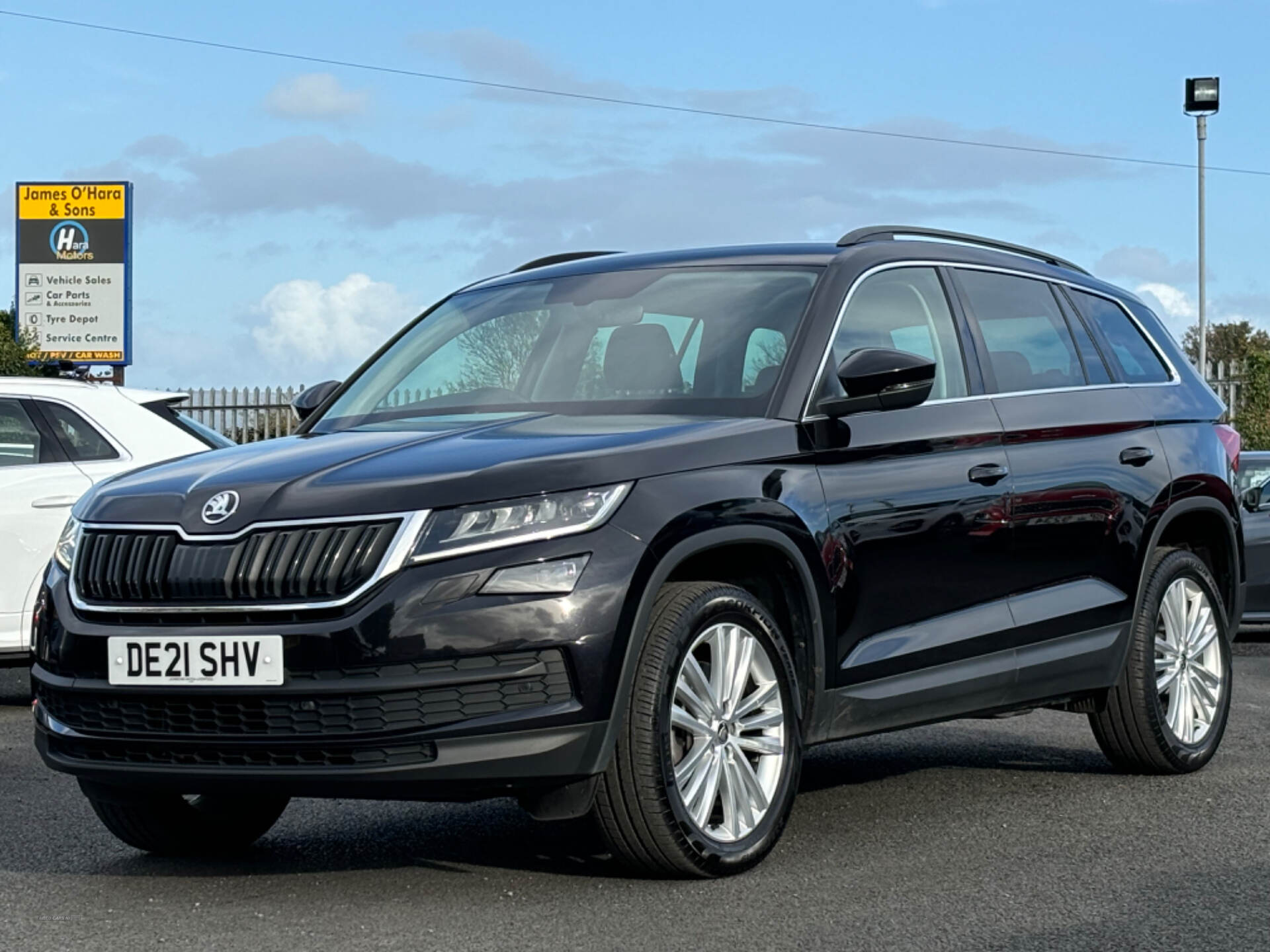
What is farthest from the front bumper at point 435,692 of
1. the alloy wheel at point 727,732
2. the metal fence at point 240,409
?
the metal fence at point 240,409

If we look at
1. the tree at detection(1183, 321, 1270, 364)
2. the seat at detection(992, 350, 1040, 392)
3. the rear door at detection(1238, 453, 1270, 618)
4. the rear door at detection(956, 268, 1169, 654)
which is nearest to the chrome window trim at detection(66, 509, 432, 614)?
the rear door at detection(956, 268, 1169, 654)

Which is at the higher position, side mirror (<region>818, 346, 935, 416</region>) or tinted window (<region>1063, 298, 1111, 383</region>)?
tinted window (<region>1063, 298, 1111, 383</region>)

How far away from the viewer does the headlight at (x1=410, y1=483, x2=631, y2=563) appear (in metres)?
4.89

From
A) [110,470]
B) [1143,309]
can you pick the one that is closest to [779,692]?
[1143,309]

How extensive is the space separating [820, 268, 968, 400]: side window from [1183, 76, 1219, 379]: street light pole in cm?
2876

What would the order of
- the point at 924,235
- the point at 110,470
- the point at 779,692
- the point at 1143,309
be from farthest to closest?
1. the point at 110,470
2. the point at 1143,309
3. the point at 924,235
4. the point at 779,692

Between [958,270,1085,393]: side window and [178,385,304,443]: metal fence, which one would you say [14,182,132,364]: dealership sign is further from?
[958,270,1085,393]: side window

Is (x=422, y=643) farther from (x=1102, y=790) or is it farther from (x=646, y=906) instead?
(x=1102, y=790)

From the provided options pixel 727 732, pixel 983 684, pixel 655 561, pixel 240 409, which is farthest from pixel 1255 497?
pixel 240 409

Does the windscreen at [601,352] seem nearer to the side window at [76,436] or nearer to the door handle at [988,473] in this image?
the door handle at [988,473]

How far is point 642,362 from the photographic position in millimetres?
6211

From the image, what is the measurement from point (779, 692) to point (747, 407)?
2.88 feet

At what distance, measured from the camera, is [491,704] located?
16.1 feet

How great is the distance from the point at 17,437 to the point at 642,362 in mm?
5080
